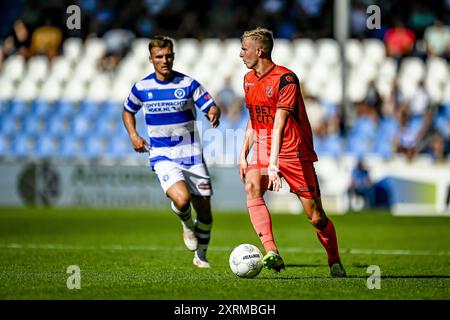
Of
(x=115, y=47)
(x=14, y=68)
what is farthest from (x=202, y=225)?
(x=14, y=68)

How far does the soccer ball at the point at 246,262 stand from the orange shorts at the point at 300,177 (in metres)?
0.78

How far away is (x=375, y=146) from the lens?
24.2m

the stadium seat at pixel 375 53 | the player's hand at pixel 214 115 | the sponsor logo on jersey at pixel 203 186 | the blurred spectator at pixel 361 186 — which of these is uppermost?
the stadium seat at pixel 375 53

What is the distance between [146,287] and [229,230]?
921 centimetres

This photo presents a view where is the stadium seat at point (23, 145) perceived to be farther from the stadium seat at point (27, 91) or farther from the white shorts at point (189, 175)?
the white shorts at point (189, 175)

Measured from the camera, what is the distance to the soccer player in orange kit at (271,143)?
368 inches

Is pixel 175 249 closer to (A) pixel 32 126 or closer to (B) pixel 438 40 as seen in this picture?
(A) pixel 32 126

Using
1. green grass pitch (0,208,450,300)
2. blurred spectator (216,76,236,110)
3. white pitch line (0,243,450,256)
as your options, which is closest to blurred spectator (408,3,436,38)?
blurred spectator (216,76,236,110)

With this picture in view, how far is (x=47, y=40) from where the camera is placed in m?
27.8

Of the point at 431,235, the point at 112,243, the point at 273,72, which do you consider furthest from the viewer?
the point at 431,235

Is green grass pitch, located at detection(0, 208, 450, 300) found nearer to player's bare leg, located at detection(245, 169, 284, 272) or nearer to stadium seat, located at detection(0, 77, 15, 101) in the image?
player's bare leg, located at detection(245, 169, 284, 272)

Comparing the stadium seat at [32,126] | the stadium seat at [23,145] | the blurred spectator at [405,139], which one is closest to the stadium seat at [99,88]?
the stadium seat at [32,126]
